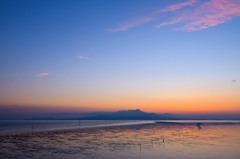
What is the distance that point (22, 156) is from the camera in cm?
3067

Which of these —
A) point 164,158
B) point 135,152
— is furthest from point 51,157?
point 164,158

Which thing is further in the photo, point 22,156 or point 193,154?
point 193,154

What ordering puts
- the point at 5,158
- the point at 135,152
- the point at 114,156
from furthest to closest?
the point at 135,152 < the point at 114,156 < the point at 5,158

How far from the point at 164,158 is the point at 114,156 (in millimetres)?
5956

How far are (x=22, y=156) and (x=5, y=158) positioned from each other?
191cm

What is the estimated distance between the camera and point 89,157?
3072 cm

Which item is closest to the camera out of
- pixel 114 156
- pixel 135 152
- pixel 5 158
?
pixel 5 158

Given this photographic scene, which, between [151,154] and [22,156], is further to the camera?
[151,154]

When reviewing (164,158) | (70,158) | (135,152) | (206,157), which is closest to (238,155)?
(206,157)

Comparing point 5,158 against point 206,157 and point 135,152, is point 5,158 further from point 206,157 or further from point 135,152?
point 206,157

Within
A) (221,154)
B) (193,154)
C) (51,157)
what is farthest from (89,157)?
(221,154)

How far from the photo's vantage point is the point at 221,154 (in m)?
33.4

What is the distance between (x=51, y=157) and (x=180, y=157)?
15.1m

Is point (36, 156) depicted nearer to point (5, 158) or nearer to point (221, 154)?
point (5, 158)
